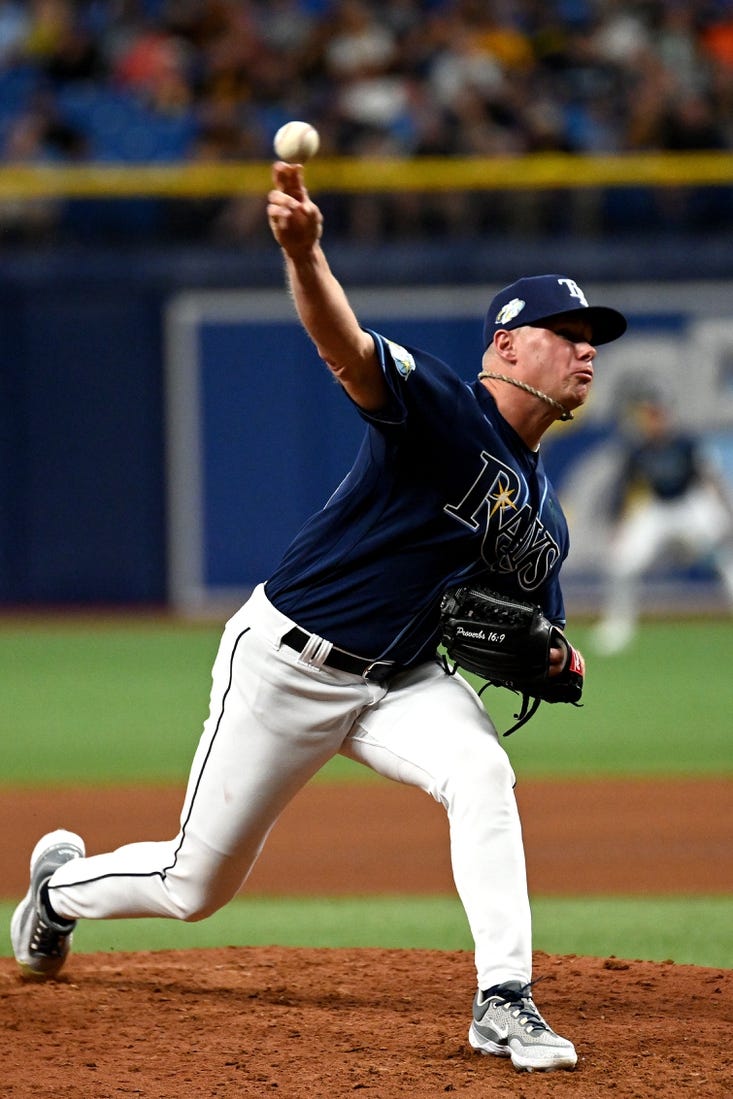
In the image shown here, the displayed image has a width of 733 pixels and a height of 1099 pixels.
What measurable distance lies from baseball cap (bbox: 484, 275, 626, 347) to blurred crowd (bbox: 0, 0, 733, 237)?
1075 centimetres

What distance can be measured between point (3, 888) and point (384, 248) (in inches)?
377

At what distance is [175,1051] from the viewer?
369 centimetres

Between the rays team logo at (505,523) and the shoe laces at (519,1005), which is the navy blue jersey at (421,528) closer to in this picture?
the rays team logo at (505,523)

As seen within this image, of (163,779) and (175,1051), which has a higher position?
(163,779)

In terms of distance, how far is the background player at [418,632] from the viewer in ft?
11.5

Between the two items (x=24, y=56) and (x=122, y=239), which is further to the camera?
(x=24, y=56)

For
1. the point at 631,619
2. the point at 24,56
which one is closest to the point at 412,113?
the point at 24,56

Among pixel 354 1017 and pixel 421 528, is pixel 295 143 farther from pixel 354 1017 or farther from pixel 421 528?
pixel 354 1017

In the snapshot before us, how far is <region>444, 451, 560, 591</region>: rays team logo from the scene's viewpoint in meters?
3.63

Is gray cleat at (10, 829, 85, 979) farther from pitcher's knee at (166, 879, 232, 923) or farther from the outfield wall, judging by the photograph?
the outfield wall

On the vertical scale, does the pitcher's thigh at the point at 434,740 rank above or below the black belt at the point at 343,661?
below

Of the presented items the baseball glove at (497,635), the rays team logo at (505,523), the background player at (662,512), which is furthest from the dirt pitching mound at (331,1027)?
the background player at (662,512)

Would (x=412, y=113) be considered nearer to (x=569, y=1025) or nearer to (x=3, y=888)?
(x=3, y=888)

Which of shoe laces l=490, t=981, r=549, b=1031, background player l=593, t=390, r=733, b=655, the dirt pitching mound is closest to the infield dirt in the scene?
the dirt pitching mound
